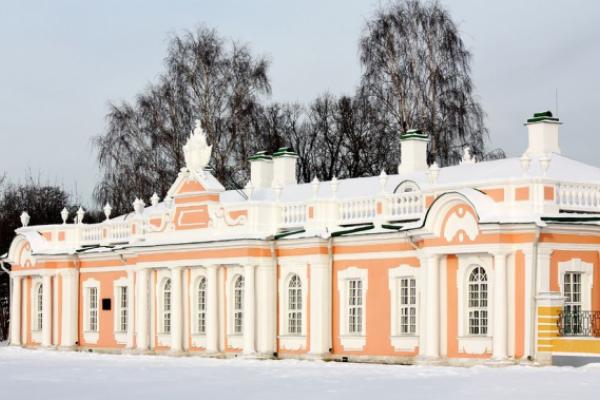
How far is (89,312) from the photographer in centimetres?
4262

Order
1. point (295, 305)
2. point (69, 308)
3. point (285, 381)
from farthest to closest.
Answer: point (69, 308) < point (295, 305) < point (285, 381)

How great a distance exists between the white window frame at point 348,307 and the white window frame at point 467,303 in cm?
352

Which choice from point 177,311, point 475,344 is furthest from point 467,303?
point 177,311

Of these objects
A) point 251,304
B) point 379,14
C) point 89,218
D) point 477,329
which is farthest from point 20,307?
point 89,218

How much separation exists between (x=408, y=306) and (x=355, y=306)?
71.3 inches

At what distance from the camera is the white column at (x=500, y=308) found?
29.4 metres

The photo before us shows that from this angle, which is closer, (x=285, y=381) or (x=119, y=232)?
(x=285, y=381)

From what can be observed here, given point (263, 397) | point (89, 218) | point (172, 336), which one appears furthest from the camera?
point (89, 218)

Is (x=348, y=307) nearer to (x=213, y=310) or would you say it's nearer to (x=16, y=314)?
(x=213, y=310)

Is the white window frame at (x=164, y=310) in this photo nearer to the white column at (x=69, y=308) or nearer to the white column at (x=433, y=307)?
the white column at (x=69, y=308)

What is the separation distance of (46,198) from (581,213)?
4465 cm

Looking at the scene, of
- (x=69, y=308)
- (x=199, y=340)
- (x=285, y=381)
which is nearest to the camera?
(x=285, y=381)

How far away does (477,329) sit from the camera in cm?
3061

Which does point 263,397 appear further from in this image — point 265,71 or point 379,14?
point 265,71
